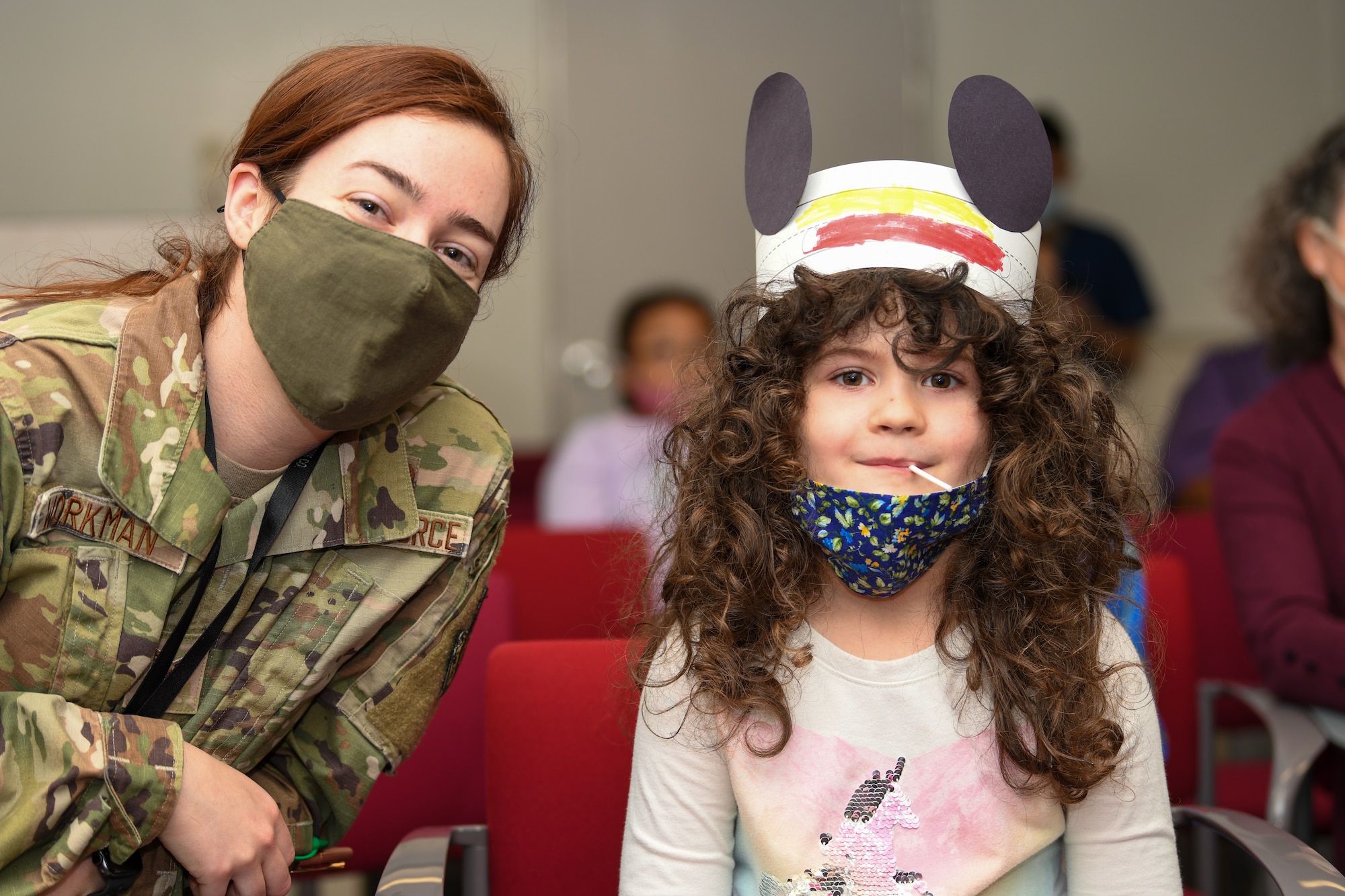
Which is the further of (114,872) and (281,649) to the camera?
(281,649)

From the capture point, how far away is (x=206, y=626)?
4.59 ft

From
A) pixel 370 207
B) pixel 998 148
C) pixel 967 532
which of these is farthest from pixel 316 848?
pixel 998 148

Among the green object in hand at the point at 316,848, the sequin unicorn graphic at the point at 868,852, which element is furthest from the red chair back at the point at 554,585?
the sequin unicorn graphic at the point at 868,852

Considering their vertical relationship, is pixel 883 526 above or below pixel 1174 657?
above

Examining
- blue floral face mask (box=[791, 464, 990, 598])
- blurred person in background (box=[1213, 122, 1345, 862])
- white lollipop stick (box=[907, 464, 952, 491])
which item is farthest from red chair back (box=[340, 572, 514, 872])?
blurred person in background (box=[1213, 122, 1345, 862])

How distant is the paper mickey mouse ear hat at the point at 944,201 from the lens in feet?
4.42

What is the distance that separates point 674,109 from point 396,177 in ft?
13.0

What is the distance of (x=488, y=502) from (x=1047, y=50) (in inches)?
177

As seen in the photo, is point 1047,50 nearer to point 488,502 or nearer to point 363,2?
point 363,2

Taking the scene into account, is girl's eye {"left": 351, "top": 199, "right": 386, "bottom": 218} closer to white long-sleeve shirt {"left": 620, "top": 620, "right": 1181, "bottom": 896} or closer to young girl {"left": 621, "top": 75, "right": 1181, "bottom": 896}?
young girl {"left": 621, "top": 75, "right": 1181, "bottom": 896}

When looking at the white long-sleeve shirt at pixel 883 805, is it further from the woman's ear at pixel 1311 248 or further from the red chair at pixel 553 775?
the woman's ear at pixel 1311 248

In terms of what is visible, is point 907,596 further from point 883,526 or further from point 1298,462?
point 1298,462

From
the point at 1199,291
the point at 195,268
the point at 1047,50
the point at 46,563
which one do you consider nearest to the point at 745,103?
the point at 1047,50

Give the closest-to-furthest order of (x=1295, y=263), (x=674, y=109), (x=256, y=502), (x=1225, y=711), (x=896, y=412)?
1. (x=896, y=412)
2. (x=256, y=502)
3. (x=1295, y=263)
4. (x=1225, y=711)
5. (x=674, y=109)
